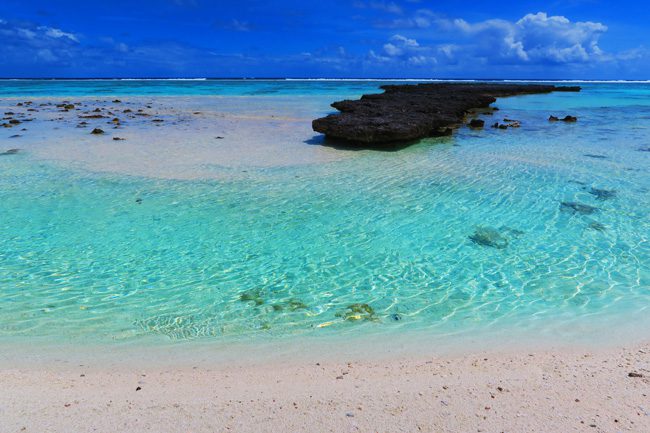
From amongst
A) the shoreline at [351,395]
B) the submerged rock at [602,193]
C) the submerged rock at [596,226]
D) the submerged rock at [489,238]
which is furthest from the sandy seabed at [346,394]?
the submerged rock at [602,193]

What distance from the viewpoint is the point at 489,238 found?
256 inches

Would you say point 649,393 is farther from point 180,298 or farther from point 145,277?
point 145,277

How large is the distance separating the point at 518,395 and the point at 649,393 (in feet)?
3.04

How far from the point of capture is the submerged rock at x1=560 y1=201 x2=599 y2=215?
7672 millimetres

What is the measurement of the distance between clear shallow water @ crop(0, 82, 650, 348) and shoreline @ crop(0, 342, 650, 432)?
0.55m

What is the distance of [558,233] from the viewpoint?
6.68 metres

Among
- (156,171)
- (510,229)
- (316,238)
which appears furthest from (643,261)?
(156,171)

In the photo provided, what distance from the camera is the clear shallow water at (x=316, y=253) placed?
439 centimetres

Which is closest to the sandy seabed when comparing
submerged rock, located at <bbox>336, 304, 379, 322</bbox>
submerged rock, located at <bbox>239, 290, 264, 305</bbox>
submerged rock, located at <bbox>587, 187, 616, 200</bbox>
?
submerged rock, located at <bbox>336, 304, 379, 322</bbox>

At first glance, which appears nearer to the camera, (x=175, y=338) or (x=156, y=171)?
(x=175, y=338)

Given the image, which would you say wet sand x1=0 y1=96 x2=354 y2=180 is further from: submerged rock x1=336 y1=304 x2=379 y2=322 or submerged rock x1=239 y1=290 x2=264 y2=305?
submerged rock x1=336 y1=304 x2=379 y2=322

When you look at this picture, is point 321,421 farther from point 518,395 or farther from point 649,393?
point 649,393

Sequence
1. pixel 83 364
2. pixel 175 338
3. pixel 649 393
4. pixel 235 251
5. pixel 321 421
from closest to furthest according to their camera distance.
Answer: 1. pixel 321 421
2. pixel 649 393
3. pixel 83 364
4. pixel 175 338
5. pixel 235 251

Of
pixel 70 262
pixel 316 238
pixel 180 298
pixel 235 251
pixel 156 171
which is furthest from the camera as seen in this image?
pixel 156 171
